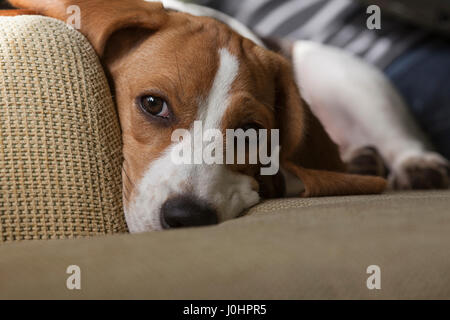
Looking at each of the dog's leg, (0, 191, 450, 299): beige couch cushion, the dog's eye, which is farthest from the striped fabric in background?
(0, 191, 450, 299): beige couch cushion

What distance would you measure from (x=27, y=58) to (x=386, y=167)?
5.48ft

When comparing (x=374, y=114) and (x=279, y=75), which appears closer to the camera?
(x=279, y=75)

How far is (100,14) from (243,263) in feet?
2.85

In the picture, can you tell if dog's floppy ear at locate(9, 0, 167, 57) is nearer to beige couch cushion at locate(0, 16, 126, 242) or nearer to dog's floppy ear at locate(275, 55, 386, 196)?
beige couch cushion at locate(0, 16, 126, 242)

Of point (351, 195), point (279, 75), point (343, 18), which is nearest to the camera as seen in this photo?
point (351, 195)

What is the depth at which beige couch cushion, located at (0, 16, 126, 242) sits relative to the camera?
994 mm

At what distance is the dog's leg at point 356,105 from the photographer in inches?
92.7

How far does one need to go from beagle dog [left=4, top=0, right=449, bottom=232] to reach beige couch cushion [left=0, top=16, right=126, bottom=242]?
10 centimetres

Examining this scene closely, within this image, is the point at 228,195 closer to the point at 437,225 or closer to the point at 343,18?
the point at 437,225

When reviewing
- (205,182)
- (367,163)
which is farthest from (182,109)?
(367,163)

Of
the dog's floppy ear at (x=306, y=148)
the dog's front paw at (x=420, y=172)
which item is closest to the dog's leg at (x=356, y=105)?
the dog's front paw at (x=420, y=172)
